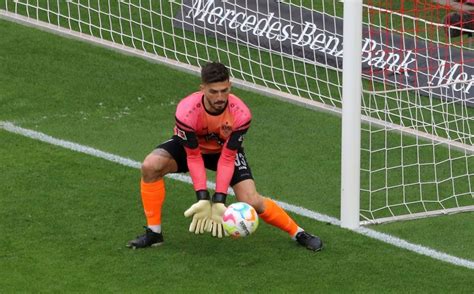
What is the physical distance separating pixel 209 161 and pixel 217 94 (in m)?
0.67

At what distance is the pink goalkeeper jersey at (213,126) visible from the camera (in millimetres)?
8297

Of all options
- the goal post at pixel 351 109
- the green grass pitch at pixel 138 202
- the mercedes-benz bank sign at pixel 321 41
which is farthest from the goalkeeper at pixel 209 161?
the mercedes-benz bank sign at pixel 321 41

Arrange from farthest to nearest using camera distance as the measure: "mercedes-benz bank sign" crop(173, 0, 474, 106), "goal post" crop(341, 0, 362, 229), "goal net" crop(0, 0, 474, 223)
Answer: "mercedes-benz bank sign" crop(173, 0, 474, 106), "goal net" crop(0, 0, 474, 223), "goal post" crop(341, 0, 362, 229)

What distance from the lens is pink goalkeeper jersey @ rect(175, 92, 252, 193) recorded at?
8297 millimetres

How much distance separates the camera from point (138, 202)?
31.1ft

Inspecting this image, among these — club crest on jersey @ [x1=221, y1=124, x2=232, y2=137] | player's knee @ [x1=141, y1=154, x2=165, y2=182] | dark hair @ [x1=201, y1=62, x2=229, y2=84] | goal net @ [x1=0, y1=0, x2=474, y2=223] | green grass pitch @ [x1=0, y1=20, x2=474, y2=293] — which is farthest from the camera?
goal net @ [x1=0, y1=0, x2=474, y2=223]

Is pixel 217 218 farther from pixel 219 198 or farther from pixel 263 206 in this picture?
pixel 263 206

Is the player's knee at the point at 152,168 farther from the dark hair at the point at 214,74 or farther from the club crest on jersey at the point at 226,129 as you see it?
the dark hair at the point at 214,74

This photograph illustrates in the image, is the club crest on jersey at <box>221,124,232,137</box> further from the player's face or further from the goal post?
the goal post

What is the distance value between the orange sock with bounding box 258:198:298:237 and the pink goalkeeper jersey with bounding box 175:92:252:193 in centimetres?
40

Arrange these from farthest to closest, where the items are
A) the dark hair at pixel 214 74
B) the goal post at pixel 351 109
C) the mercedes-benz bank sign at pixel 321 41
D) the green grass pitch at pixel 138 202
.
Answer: the mercedes-benz bank sign at pixel 321 41
the goal post at pixel 351 109
the dark hair at pixel 214 74
the green grass pitch at pixel 138 202

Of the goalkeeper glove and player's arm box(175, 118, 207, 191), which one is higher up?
player's arm box(175, 118, 207, 191)

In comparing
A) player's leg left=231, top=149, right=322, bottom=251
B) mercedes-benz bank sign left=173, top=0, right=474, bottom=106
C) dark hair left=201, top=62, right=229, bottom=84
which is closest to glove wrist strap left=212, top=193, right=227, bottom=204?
player's leg left=231, top=149, right=322, bottom=251

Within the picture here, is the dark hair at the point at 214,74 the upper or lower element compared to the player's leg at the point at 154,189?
upper
